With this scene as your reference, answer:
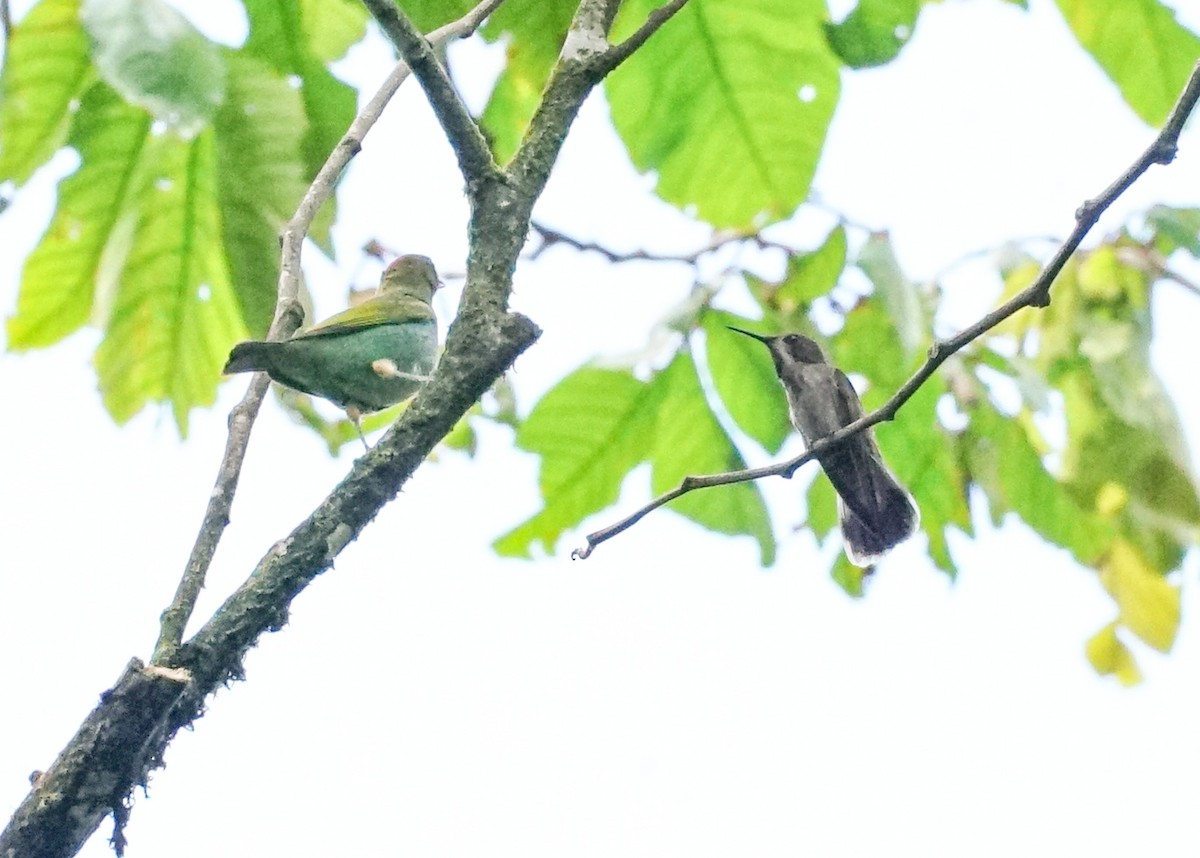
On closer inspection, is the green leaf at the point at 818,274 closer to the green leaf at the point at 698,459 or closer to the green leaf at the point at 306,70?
the green leaf at the point at 698,459

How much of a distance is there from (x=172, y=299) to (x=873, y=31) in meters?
1.68

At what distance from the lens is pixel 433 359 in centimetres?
530

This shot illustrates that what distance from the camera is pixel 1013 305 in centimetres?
244

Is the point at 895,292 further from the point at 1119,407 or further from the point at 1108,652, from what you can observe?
the point at 1108,652

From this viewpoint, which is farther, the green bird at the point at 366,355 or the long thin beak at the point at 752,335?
the green bird at the point at 366,355

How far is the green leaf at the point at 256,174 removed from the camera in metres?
2.56

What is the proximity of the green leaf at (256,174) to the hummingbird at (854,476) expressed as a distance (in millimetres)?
1333

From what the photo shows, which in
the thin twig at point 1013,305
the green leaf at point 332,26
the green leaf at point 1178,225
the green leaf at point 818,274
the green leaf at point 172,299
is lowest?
the thin twig at point 1013,305

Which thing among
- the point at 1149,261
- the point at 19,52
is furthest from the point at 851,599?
the point at 19,52

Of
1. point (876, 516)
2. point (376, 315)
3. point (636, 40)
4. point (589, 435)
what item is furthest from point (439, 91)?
point (376, 315)

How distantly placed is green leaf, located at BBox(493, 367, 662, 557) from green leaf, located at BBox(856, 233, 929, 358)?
23.2 inches

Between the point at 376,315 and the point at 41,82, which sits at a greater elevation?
the point at 376,315

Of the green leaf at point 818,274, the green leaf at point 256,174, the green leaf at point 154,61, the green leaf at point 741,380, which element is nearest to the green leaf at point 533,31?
the green leaf at point 256,174

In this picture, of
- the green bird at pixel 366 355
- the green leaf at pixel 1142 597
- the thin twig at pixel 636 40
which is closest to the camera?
the thin twig at pixel 636 40
